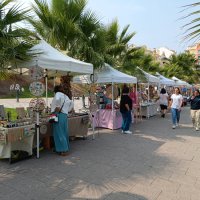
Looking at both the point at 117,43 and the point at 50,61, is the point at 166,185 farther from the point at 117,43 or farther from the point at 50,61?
the point at 117,43

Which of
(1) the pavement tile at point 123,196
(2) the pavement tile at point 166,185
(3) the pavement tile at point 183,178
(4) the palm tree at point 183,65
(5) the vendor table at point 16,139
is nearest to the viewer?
(1) the pavement tile at point 123,196

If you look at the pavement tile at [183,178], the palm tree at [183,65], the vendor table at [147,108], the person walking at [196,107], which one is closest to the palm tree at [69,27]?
the person walking at [196,107]

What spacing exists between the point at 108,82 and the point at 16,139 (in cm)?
521

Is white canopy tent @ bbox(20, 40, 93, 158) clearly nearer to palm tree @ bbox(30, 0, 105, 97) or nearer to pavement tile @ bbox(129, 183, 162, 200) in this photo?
palm tree @ bbox(30, 0, 105, 97)

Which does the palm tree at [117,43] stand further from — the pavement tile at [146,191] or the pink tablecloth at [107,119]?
the pavement tile at [146,191]

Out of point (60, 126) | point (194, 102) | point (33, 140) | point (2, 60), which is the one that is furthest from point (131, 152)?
point (194, 102)

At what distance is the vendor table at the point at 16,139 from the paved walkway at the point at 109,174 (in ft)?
1.00

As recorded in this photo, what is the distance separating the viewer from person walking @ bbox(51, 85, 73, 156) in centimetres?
625

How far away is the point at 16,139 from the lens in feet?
18.2

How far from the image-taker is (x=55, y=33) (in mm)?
9016

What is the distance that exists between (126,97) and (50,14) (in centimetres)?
400

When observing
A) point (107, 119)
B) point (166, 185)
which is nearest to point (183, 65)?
point (107, 119)

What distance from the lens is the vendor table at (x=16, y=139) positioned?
5412 mm

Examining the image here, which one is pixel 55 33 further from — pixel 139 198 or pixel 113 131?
pixel 139 198
